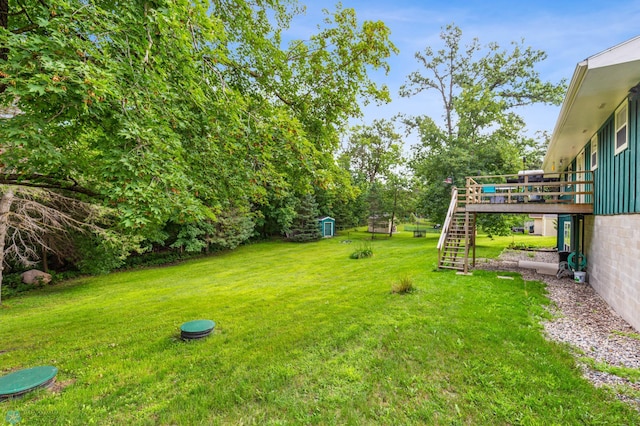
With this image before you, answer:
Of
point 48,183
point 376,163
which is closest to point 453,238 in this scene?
point 48,183

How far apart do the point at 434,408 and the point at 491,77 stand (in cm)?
2645

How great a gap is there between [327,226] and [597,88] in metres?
25.5

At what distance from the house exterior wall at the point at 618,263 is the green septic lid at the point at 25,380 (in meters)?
9.57

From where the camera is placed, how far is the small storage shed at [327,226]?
96.7 feet

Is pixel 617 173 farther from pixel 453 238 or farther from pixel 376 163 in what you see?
pixel 376 163

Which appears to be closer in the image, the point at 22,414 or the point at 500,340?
the point at 22,414

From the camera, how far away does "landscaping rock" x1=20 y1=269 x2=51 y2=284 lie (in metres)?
13.5

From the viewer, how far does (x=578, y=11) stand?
8.20 m

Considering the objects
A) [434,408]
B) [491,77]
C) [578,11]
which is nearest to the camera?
[434,408]

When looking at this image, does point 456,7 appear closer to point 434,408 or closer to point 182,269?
point 434,408

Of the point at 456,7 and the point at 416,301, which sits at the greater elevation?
the point at 456,7

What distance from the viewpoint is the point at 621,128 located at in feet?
20.9

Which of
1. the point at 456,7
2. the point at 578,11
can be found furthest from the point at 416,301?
the point at 578,11

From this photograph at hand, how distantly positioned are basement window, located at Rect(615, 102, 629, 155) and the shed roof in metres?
0.18
